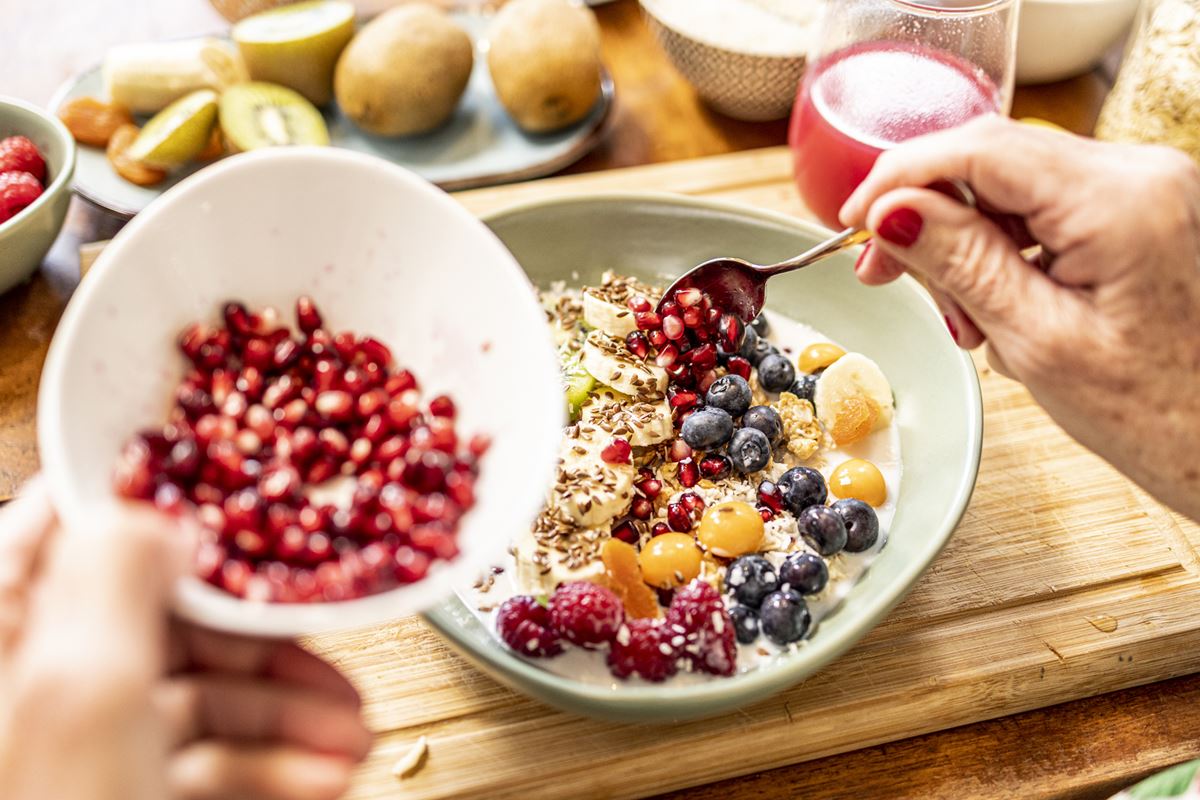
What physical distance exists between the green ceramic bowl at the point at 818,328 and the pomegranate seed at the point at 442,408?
0.73ft

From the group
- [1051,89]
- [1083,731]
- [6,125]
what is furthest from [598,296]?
[1051,89]

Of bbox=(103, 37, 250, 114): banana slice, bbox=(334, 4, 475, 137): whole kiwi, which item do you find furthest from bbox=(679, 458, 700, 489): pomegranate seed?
bbox=(103, 37, 250, 114): banana slice

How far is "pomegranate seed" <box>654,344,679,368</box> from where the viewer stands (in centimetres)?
135

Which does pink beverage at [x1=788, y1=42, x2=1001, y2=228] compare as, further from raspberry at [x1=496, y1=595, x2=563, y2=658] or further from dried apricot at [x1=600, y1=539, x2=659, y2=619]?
raspberry at [x1=496, y1=595, x2=563, y2=658]

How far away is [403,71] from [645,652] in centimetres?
122

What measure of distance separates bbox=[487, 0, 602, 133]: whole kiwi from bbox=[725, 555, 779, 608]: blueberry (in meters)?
1.03

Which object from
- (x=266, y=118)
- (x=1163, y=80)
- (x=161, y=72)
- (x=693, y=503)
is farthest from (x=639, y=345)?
(x=161, y=72)

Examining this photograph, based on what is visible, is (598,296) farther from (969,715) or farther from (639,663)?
(969,715)

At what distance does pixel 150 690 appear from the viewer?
677mm

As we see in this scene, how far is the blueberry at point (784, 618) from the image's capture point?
3.58ft

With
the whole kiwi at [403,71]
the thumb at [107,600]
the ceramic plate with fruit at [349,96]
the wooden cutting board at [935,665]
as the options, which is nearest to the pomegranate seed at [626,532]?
the wooden cutting board at [935,665]

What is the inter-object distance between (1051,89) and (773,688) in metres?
1.61

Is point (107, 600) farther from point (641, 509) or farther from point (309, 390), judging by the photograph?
point (641, 509)

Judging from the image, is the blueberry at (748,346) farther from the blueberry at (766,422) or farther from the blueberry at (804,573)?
the blueberry at (804,573)
